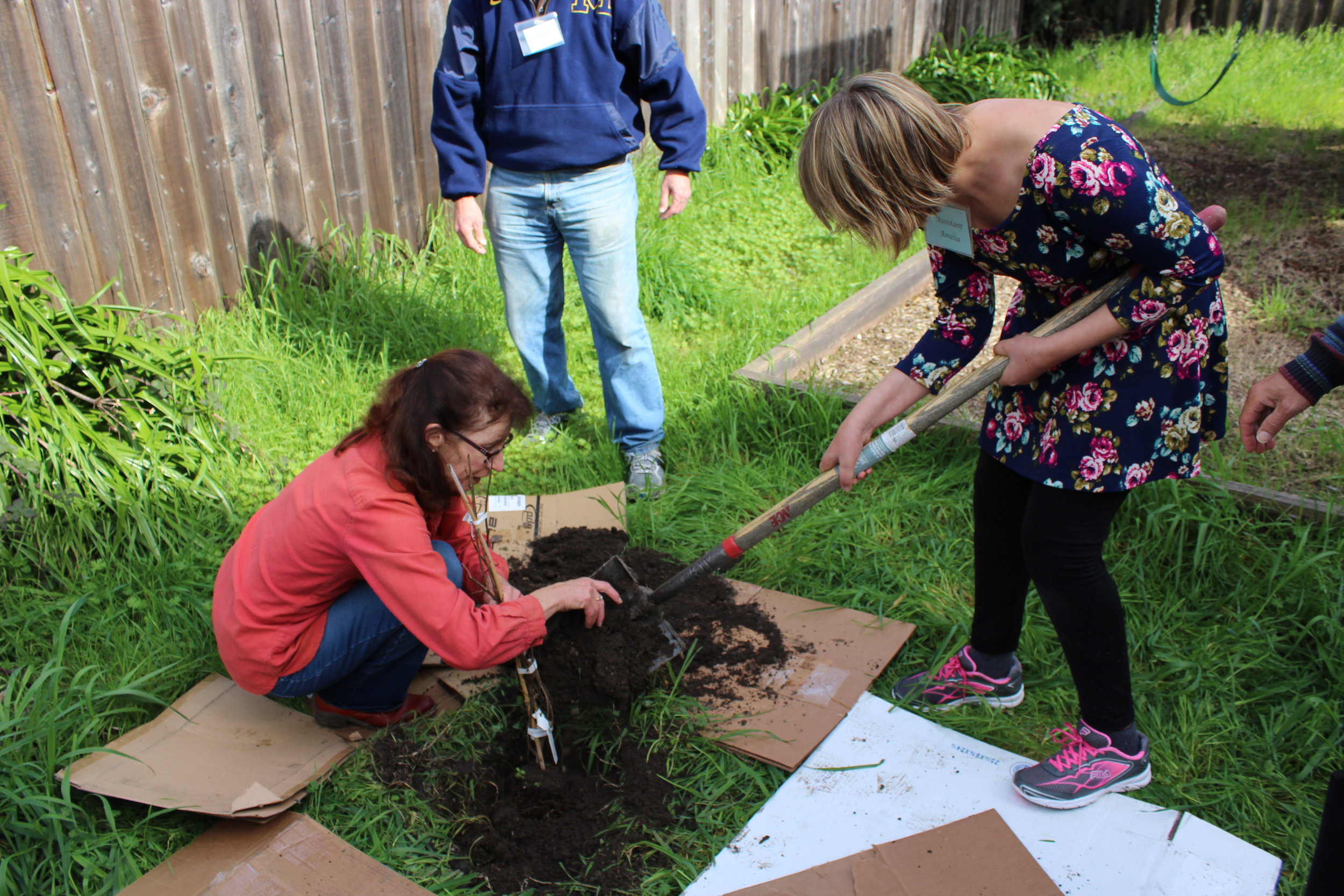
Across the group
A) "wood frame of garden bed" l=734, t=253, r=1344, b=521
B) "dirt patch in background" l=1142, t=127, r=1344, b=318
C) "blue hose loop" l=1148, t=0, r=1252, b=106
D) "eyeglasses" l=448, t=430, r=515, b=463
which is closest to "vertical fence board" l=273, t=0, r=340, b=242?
"wood frame of garden bed" l=734, t=253, r=1344, b=521

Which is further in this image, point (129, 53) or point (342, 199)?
point (342, 199)

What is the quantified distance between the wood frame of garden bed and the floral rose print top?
1.19 meters

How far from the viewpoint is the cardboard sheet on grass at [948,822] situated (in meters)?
1.92

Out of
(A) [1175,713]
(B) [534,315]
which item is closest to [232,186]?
(B) [534,315]

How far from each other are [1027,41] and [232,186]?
8.48 m

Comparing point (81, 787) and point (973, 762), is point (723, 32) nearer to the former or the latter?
point (973, 762)

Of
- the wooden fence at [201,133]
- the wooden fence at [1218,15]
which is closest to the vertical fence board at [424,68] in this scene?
the wooden fence at [201,133]

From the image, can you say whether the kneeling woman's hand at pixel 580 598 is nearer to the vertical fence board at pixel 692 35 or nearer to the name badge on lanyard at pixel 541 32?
the name badge on lanyard at pixel 541 32

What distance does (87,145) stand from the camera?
3.32 meters

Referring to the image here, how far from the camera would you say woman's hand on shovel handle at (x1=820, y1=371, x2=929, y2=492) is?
206 centimetres

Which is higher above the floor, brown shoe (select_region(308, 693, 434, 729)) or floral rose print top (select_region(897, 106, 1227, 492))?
floral rose print top (select_region(897, 106, 1227, 492))

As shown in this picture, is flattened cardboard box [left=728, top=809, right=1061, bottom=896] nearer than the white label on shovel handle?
Yes

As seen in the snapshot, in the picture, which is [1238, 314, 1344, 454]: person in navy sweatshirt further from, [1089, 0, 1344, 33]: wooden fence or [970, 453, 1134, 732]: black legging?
[1089, 0, 1344, 33]: wooden fence

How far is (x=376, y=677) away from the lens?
2.35 metres
